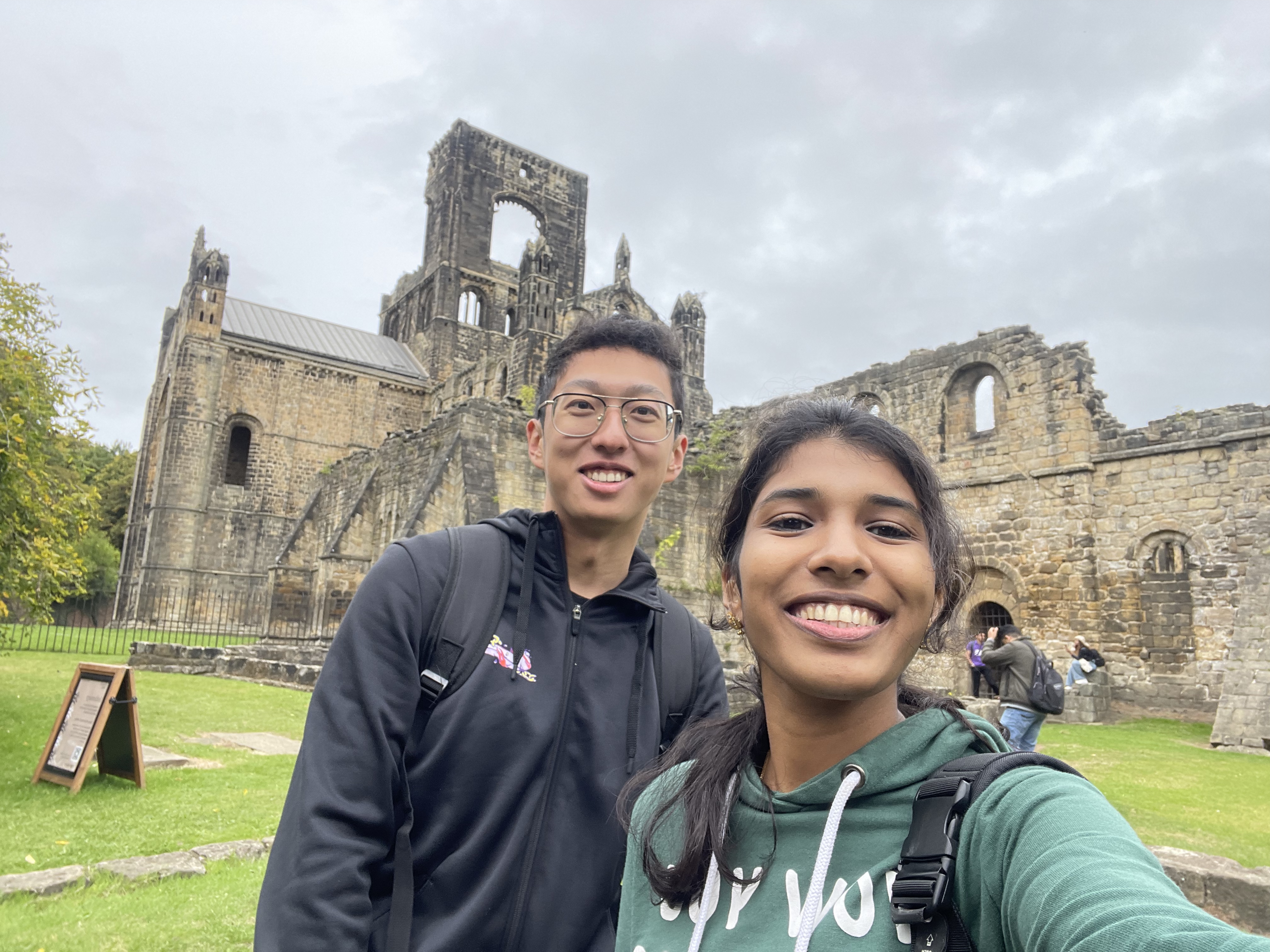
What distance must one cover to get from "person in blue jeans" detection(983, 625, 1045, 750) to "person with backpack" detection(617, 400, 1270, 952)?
6.80 m

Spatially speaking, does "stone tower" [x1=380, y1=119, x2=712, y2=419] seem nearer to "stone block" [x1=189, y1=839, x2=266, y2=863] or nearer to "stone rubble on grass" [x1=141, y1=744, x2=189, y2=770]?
"stone rubble on grass" [x1=141, y1=744, x2=189, y2=770]

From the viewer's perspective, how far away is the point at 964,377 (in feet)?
56.5

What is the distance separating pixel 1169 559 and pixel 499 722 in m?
16.3

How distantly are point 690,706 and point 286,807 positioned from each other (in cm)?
97

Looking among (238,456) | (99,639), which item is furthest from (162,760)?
(238,456)

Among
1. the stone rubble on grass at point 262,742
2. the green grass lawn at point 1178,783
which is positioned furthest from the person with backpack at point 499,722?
the stone rubble on grass at point 262,742

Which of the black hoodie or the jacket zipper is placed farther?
the jacket zipper

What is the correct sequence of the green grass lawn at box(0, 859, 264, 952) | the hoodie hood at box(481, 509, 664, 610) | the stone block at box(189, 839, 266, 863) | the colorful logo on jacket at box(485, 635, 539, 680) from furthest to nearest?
the stone block at box(189, 839, 266, 863) < the green grass lawn at box(0, 859, 264, 952) < the hoodie hood at box(481, 509, 664, 610) < the colorful logo on jacket at box(485, 635, 539, 680)

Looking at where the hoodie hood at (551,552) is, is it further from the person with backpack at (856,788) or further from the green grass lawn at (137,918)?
the green grass lawn at (137,918)

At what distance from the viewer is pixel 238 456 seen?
3450 centimetres

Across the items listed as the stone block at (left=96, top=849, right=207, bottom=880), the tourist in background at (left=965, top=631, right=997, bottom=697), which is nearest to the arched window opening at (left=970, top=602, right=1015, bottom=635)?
the tourist in background at (left=965, top=631, right=997, bottom=697)

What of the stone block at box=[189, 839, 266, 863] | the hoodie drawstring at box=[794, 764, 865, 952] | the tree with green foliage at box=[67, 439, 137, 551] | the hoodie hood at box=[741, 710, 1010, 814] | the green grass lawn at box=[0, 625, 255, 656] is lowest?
the stone block at box=[189, 839, 266, 863]

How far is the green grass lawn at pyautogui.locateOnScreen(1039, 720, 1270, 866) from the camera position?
5703mm

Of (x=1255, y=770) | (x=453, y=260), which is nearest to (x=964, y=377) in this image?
(x=1255, y=770)
